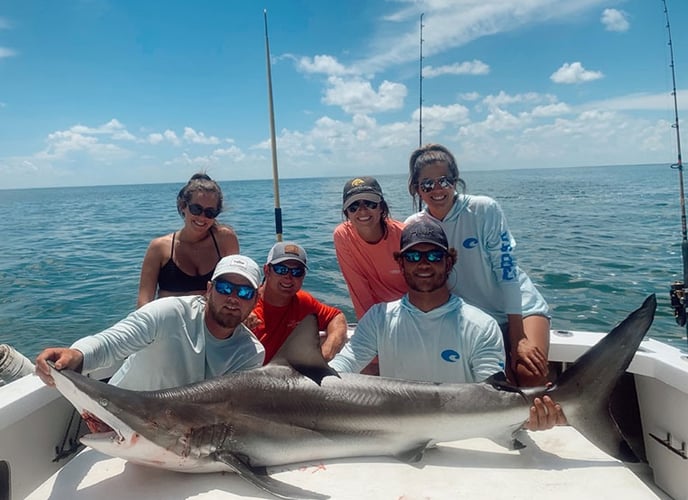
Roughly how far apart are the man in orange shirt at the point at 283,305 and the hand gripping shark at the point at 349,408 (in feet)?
3.04

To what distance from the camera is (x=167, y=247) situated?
12.4ft

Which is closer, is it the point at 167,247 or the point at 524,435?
the point at 524,435

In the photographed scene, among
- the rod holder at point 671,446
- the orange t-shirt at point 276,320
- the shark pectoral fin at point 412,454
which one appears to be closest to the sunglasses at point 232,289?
the orange t-shirt at point 276,320

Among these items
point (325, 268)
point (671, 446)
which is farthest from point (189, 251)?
point (325, 268)

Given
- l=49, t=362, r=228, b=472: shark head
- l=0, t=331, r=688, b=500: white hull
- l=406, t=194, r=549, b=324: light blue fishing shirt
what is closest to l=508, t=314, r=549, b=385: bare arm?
l=406, t=194, r=549, b=324: light blue fishing shirt

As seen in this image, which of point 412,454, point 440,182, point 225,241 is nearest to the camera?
point 412,454

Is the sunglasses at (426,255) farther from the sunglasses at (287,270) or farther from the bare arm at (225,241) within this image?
the bare arm at (225,241)

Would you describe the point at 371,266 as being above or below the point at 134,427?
above

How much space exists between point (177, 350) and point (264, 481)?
35.6 inches

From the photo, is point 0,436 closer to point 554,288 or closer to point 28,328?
point 28,328

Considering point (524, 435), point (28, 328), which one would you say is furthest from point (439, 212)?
point (28, 328)

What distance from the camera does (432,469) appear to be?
220 cm

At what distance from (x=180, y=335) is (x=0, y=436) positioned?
0.92 m

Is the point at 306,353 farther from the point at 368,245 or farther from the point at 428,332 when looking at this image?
the point at 368,245
